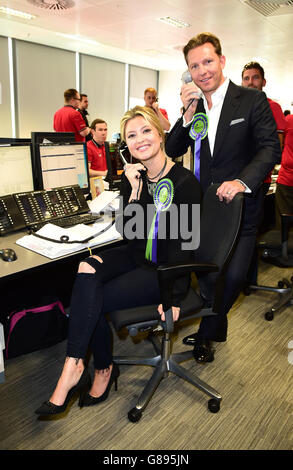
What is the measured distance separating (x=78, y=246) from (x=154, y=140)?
23.6 inches

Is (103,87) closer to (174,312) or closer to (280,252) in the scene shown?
(280,252)

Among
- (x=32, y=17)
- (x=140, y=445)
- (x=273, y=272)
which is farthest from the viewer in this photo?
(x=32, y=17)

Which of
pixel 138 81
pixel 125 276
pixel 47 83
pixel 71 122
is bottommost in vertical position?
pixel 125 276

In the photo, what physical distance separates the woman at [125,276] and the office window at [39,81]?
7014 millimetres

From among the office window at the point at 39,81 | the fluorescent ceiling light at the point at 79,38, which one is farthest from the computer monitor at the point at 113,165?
the office window at the point at 39,81

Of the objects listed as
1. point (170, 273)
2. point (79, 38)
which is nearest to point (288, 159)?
point (170, 273)

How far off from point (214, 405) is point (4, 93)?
7559mm

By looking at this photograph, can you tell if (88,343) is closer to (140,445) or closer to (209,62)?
(140,445)

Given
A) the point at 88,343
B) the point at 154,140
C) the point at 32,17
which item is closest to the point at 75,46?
the point at 32,17

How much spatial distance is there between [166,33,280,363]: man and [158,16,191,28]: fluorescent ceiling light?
4.48 m

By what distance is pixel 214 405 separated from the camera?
166 centimetres

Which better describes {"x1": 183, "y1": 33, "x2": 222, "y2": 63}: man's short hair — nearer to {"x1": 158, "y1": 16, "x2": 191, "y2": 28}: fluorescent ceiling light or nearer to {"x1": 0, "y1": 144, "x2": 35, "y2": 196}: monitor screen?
{"x1": 0, "y1": 144, "x2": 35, "y2": 196}: monitor screen

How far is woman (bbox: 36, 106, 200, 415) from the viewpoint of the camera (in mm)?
1486

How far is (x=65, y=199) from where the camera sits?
2141 millimetres
